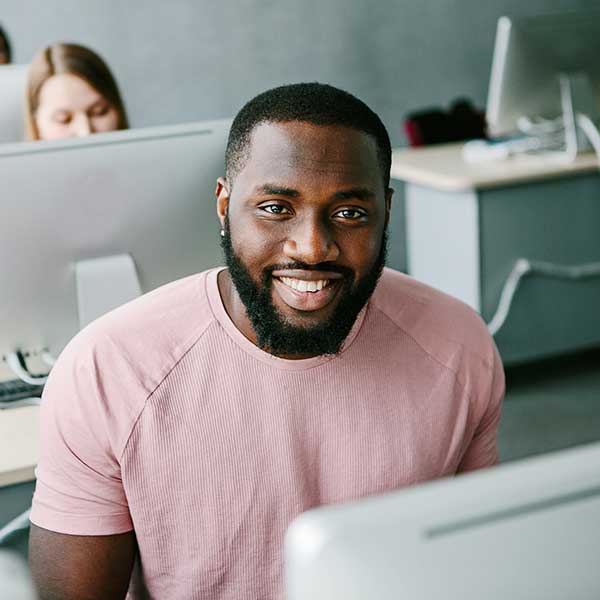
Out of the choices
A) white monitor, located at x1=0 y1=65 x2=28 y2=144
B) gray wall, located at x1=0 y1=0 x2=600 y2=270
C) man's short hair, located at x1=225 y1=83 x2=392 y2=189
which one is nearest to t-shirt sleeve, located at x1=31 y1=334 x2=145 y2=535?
man's short hair, located at x1=225 y1=83 x2=392 y2=189

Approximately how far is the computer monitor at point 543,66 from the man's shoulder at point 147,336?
2151mm

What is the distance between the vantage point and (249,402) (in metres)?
1.14

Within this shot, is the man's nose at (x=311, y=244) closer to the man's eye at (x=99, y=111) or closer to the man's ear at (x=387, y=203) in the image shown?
the man's ear at (x=387, y=203)

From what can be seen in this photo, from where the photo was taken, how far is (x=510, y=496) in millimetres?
478

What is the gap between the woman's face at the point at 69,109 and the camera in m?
2.52

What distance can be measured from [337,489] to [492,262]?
2.05m

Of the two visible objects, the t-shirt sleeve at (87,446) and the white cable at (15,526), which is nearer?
the t-shirt sleeve at (87,446)

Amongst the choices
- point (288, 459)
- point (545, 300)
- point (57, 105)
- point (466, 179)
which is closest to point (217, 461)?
point (288, 459)

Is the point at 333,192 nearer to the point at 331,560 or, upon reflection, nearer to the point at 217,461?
the point at 217,461

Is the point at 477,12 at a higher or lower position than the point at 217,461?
higher

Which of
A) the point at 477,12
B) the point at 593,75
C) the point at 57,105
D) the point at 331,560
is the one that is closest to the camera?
the point at 331,560

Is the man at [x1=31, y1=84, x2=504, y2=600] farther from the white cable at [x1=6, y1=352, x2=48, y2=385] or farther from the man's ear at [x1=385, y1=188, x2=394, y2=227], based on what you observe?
the white cable at [x1=6, y1=352, x2=48, y2=385]

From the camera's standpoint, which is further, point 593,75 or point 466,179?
point 593,75

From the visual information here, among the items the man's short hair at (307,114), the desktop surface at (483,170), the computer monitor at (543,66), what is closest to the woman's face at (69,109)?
the desktop surface at (483,170)
